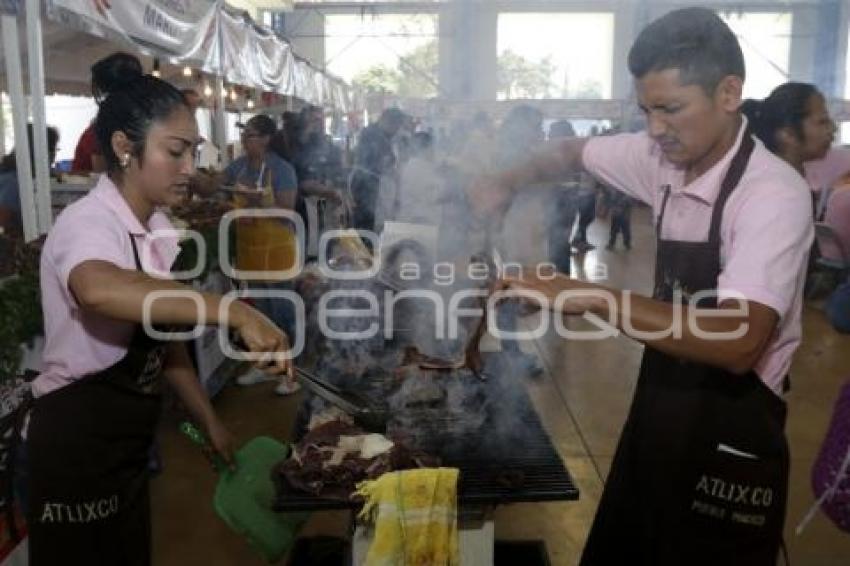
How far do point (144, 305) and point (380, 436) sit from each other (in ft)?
3.53

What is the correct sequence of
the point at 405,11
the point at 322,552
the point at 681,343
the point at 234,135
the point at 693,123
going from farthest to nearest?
1. the point at 234,135
2. the point at 405,11
3. the point at 322,552
4. the point at 693,123
5. the point at 681,343

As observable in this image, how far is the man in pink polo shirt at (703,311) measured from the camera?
5.24 feet

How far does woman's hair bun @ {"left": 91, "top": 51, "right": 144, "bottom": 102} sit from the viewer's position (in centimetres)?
215

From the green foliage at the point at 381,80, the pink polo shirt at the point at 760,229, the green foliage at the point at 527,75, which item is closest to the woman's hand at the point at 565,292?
Answer: the pink polo shirt at the point at 760,229

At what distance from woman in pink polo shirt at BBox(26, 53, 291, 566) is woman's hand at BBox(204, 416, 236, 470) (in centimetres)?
30

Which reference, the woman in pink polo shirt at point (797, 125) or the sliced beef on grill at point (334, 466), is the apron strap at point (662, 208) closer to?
the sliced beef on grill at point (334, 466)

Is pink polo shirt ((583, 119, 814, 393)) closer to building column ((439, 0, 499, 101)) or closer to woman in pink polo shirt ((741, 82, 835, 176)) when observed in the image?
woman in pink polo shirt ((741, 82, 835, 176))

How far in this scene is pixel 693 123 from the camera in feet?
5.79

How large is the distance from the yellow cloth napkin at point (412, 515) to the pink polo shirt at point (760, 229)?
3.10ft

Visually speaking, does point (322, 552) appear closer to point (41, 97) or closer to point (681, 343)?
point (681, 343)

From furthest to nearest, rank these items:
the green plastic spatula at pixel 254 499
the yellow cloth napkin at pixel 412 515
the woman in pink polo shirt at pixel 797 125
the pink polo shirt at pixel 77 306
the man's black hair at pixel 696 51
Answer: the woman in pink polo shirt at pixel 797 125, the green plastic spatula at pixel 254 499, the yellow cloth napkin at pixel 412 515, the pink polo shirt at pixel 77 306, the man's black hair at pixel 696 51

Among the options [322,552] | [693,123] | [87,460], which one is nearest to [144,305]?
[87,460]

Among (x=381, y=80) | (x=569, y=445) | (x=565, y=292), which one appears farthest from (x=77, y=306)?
(x=381, y=80)

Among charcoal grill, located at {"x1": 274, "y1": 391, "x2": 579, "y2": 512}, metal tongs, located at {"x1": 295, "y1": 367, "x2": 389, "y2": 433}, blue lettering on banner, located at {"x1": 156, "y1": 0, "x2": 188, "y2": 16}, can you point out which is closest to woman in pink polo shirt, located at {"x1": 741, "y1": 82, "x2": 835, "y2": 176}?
charcoal grill, located at {"x1": 274, "y1": 391, "x2": 579, "y2": 512}
